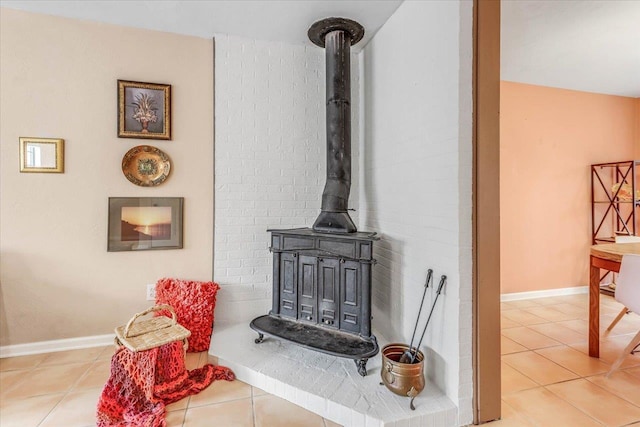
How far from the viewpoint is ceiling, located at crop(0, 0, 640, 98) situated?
2250 mm

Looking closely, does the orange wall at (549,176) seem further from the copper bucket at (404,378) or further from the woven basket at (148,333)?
the woven basket at (148,333)

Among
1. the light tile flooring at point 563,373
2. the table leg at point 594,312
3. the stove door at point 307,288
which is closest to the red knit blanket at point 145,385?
the stove door at point 307,288

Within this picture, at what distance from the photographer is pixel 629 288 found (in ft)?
6.82

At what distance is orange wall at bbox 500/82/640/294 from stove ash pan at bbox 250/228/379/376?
7.68 ft

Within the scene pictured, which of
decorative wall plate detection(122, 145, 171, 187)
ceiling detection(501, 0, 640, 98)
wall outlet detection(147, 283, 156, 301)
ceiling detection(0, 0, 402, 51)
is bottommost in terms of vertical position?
wall outlet detection(147, 283, 156, 301)

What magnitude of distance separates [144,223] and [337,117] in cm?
173

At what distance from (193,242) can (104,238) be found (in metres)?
0.65

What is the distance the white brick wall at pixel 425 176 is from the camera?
5.44ft

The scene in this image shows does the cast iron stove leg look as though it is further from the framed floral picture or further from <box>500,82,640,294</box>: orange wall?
<box>500,82,640,294</box>: orange wall

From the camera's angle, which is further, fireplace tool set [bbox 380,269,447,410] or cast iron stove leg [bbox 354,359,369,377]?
cast iron stove leg [bbox 354,359,369,377]

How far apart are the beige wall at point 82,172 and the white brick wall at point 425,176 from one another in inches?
56.4

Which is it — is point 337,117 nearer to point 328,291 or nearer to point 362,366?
point 328,291

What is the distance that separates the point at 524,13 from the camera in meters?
2.38

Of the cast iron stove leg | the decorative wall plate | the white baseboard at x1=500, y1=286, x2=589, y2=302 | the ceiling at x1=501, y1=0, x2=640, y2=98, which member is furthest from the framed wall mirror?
the white baseboard at x1=500, y1=286, x2=589, y2=302
